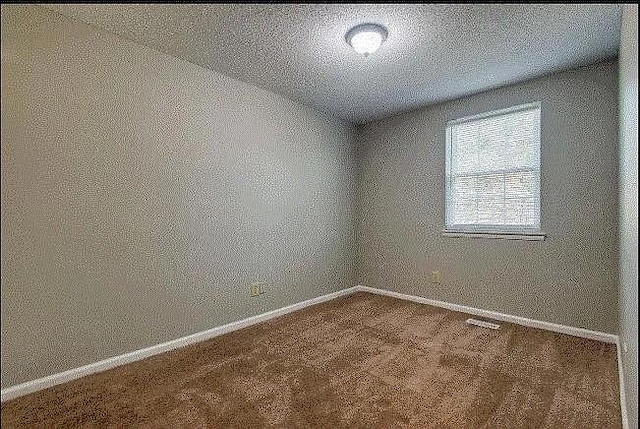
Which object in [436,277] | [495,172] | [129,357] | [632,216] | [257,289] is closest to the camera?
[632,216]

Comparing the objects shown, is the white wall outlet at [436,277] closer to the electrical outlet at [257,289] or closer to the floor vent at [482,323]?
the floor vent at [482,323]

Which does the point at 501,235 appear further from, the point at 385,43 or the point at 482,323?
the point at 385,43

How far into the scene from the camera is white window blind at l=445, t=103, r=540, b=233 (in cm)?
311

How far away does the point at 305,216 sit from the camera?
3.76m

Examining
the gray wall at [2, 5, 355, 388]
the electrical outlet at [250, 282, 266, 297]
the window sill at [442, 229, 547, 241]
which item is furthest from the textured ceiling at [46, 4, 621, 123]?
the electrical outlet at [250, 282, 266, 297]

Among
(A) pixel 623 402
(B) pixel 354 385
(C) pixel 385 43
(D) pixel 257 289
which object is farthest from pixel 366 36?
(A) pixel 623 402

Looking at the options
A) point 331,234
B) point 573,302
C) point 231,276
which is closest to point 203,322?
point 231,276

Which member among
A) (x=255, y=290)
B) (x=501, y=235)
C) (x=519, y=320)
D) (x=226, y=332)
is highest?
(x=501, y=235)

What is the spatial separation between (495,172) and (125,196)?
3.56 meters

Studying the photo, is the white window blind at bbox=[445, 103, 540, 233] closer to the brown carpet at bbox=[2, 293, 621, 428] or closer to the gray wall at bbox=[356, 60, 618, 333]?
the gray wall at bbox=[356, 60, 618, 333]

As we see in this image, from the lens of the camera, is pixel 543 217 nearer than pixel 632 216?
No

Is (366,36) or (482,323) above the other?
(366,36)

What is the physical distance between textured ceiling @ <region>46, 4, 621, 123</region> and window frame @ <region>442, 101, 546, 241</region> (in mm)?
307

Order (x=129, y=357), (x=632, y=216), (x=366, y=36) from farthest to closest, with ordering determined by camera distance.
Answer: (x=129, y=357) → (x=366, y=36) → (x=632, y=216)
